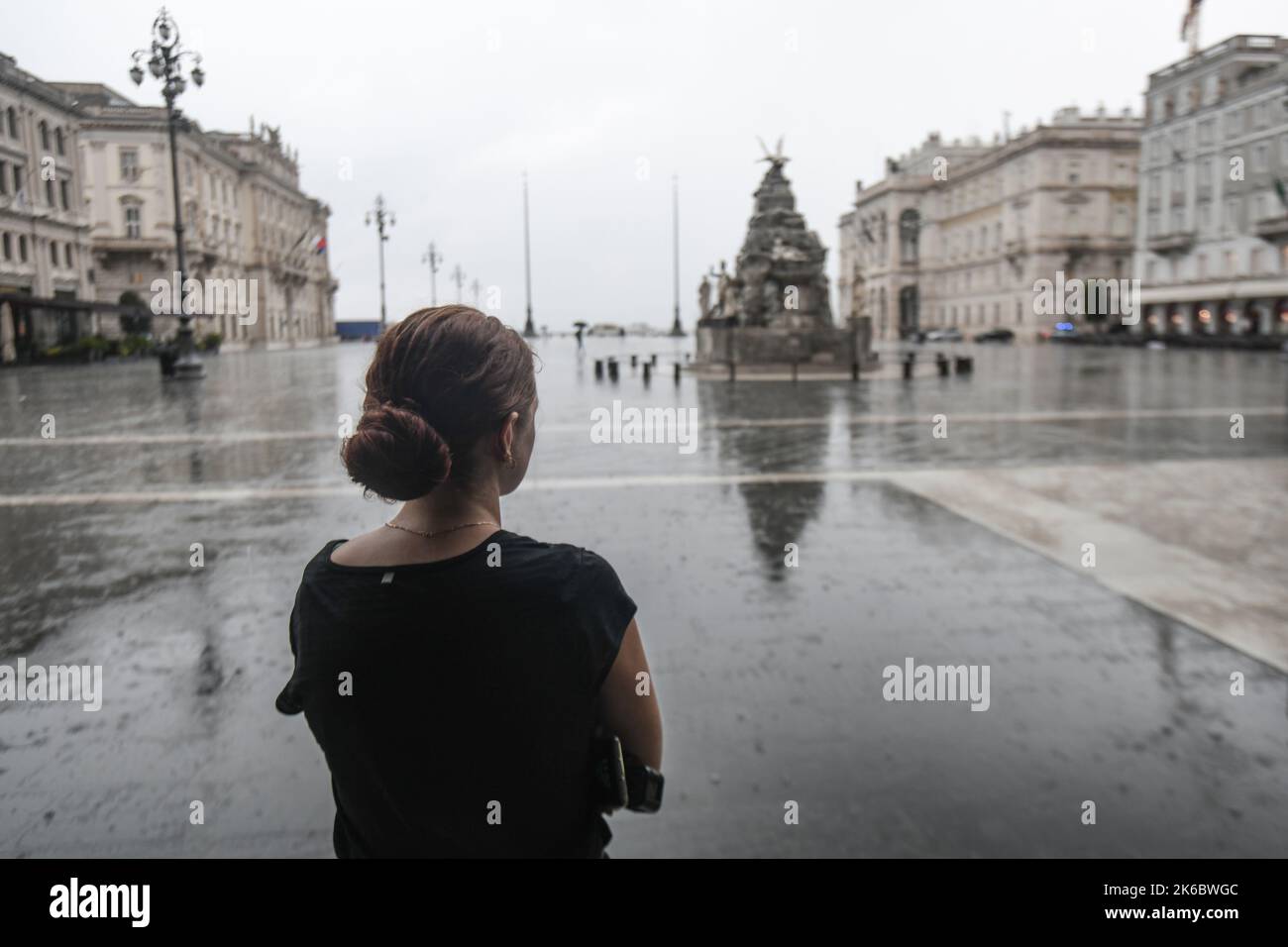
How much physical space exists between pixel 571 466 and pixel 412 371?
9881mm

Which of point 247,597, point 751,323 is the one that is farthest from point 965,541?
point 751,323

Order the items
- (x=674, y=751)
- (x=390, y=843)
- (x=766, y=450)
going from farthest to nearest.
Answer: (x=766, y=450), (x=674, y=751), (x=390, y=843)

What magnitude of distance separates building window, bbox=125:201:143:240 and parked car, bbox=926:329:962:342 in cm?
5931

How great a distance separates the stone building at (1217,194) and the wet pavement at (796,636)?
4500 cm

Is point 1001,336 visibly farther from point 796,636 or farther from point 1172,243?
point 796,636

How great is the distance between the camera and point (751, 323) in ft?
122

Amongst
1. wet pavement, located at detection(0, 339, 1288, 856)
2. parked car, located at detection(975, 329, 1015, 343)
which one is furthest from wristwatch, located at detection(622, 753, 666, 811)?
parked car, located at detection(975, 329, 1015, 343)

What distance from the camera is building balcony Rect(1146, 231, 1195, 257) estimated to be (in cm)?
5862

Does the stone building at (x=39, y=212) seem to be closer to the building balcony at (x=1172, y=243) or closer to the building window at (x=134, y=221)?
the building window at (x=134, y=221)

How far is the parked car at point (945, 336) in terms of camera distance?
8494 centimetres

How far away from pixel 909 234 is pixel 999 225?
15264 mm
